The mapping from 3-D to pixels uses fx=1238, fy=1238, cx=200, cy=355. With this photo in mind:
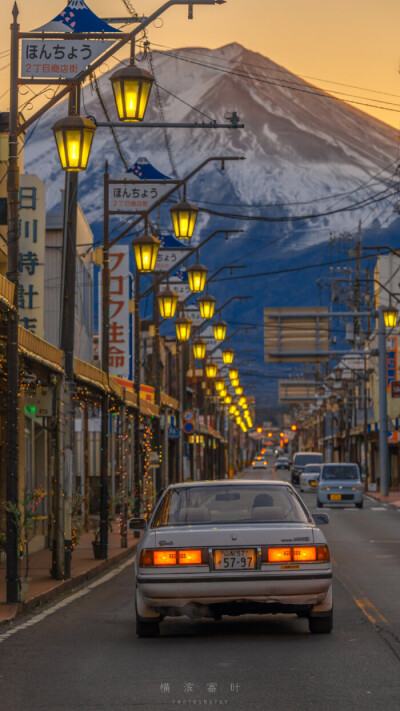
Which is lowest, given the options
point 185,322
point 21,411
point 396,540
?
point 396,540

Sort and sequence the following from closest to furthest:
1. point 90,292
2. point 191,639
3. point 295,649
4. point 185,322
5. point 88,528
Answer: point 295,649
point 191,639
point 88,528
point 185,322
point 90,292

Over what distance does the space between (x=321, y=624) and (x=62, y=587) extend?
6784 mm

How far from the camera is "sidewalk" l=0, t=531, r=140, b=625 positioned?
15473mm

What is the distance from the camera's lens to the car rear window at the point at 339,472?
52.6m

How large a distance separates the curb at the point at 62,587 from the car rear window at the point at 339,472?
88.0ft

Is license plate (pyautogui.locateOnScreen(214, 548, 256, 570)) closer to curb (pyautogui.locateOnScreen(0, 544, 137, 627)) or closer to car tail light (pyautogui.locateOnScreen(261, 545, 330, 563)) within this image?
car tail light (pyautogui.locateOnScreen(261, 545, 330, 563))

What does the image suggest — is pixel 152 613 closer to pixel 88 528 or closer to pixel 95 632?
pixel 95 632

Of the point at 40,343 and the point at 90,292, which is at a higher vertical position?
the point at 90,292

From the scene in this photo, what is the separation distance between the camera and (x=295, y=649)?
11.2 meters

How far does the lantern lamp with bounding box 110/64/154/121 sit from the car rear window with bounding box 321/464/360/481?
37.5 meters

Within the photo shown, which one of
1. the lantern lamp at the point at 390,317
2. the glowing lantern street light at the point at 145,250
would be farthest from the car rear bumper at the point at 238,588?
the lantern lamp at the point at 390,317

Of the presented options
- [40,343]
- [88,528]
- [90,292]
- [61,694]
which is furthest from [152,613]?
[90,292]

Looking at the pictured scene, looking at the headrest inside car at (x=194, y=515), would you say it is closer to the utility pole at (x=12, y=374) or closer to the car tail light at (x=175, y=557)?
the car tail light at (x=175, y=557)

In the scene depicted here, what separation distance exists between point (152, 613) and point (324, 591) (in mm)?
1709
